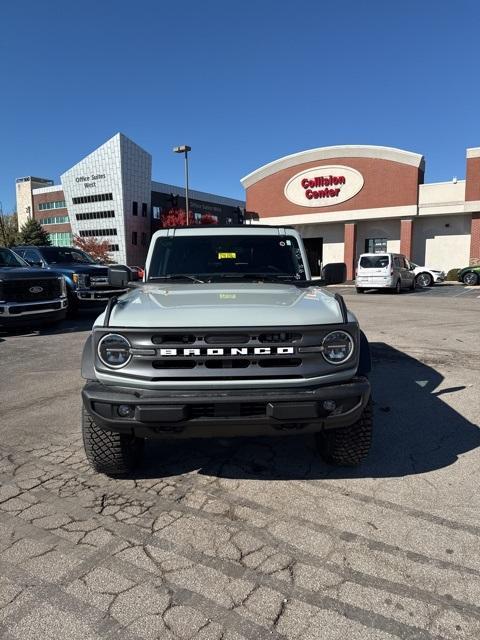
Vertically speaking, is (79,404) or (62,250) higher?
(62,250)

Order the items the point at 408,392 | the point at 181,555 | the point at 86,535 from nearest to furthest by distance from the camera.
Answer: the point at 181,555 < the point at 86,535 < the point at 408,392

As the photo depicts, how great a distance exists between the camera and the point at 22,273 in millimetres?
9906

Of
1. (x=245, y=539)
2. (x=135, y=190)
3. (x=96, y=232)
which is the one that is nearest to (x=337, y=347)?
(x=245, y=539)

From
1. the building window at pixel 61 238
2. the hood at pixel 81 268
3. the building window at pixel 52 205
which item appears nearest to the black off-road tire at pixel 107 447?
the hood at pixel 81 268

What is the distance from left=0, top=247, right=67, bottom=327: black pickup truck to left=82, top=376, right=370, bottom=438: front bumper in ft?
25.2

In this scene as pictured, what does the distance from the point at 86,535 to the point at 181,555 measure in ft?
2.01

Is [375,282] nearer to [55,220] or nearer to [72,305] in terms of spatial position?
[72,305]

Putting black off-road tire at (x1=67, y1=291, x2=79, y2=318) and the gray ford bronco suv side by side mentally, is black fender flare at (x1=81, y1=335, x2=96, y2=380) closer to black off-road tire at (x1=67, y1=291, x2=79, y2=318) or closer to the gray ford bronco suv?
the gray ford bronco suv

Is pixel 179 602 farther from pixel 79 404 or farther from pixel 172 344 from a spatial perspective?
pixel 79 404

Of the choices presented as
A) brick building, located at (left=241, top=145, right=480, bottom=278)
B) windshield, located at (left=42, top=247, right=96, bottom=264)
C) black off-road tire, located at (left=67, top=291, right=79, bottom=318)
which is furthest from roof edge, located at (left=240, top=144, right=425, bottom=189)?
black off-road tire, located at (left=67, top=291, right=79, bottom=318)

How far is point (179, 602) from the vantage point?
2283mm

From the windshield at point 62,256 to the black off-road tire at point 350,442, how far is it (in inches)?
466

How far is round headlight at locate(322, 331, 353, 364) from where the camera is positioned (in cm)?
308

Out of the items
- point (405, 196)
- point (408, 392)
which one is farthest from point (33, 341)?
point (405, 196)
